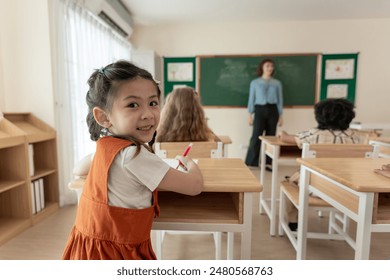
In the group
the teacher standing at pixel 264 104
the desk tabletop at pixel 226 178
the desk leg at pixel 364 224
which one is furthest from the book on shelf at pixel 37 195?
the teacher standing at pixel 264 104

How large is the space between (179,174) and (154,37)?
12.6ft

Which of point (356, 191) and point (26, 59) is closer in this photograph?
point (356, 191)

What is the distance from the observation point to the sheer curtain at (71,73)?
7.48 feet

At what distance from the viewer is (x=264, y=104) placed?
3896 millimetres

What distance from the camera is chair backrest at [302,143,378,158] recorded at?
1.33 m

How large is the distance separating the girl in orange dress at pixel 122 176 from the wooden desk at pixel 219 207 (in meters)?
0.10

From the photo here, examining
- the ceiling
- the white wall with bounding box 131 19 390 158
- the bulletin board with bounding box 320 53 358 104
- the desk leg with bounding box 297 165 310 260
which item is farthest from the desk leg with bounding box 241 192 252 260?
the bulletin board with bounding box 320 53 358 104

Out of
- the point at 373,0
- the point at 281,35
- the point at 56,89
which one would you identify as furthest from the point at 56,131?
the point at 373,0

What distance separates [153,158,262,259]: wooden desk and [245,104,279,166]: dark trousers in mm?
3042

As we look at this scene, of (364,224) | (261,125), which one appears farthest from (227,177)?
(261,125)

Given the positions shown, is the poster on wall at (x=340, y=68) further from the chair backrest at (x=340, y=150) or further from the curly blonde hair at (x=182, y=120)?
the curly blonde hair at (x=182, y=120)

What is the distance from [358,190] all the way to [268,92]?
328cm

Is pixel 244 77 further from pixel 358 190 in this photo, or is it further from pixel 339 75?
pixel 358 190
